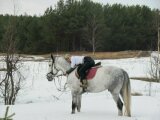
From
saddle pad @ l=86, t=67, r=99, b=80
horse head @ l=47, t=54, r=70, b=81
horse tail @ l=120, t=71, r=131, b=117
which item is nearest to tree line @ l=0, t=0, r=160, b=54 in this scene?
horse head @ l=47, t=54, r=70, b=81

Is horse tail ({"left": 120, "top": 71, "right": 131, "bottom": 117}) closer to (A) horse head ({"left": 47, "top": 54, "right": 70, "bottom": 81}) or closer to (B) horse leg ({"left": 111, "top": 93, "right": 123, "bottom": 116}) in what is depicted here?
(B) horse leg ({"left": 111, "top": 93, "right": 123, "bottom": 116})

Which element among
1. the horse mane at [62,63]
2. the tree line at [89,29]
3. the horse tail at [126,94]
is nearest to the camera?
the horse tail at [126,94]

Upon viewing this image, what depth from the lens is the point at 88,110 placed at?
10.2 meters

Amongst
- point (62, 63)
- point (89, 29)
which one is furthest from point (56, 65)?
point (89, 29)

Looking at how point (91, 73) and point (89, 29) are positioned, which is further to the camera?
point (89, 29)

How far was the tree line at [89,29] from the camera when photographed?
47.1 metres

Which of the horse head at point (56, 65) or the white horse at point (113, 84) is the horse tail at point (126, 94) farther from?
the horse head at point (56, 65)

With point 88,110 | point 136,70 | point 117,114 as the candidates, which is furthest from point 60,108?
point 136,70

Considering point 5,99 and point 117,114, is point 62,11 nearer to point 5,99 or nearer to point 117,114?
point 5,99

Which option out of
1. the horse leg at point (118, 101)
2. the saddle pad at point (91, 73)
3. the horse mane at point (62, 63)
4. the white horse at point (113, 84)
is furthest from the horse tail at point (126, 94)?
the horse mane at point (62, 63)

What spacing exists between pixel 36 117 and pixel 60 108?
1.84 metres

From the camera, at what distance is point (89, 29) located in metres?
Answer: 49.9

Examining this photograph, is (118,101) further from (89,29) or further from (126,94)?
(89,29)

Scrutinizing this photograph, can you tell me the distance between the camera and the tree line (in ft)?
155
